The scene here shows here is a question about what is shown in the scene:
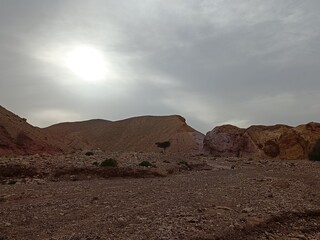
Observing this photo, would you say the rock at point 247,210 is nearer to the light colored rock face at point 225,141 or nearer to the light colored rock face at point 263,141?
the light colored rock face at point 263,141

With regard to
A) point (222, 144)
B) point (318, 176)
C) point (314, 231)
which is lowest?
point (314, 231)

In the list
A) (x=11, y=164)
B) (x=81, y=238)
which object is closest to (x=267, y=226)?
(x=81, y=238)

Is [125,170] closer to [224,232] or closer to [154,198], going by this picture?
[154,198]

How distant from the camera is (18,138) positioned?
5678 centimetres

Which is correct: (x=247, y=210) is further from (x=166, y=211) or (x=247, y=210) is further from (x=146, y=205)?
(x=146, y=205)

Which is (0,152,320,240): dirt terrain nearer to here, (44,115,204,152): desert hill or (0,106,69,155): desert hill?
(0,106,69,155): desert hill

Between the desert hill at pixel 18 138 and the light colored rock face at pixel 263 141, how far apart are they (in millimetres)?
22919

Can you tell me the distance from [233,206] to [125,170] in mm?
12804

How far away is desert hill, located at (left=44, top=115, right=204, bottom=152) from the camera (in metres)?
86.6

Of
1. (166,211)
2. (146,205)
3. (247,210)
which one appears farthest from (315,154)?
(166,211)

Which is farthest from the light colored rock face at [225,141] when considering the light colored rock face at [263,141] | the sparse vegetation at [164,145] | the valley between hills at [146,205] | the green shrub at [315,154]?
the sparse vegetation at [164,145]

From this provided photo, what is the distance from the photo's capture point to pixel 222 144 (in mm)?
53156

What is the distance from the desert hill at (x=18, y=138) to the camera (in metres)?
53.7

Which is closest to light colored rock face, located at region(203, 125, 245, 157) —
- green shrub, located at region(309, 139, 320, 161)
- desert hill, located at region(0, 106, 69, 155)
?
green shrub, located at region(309, 139, 320, 161)
